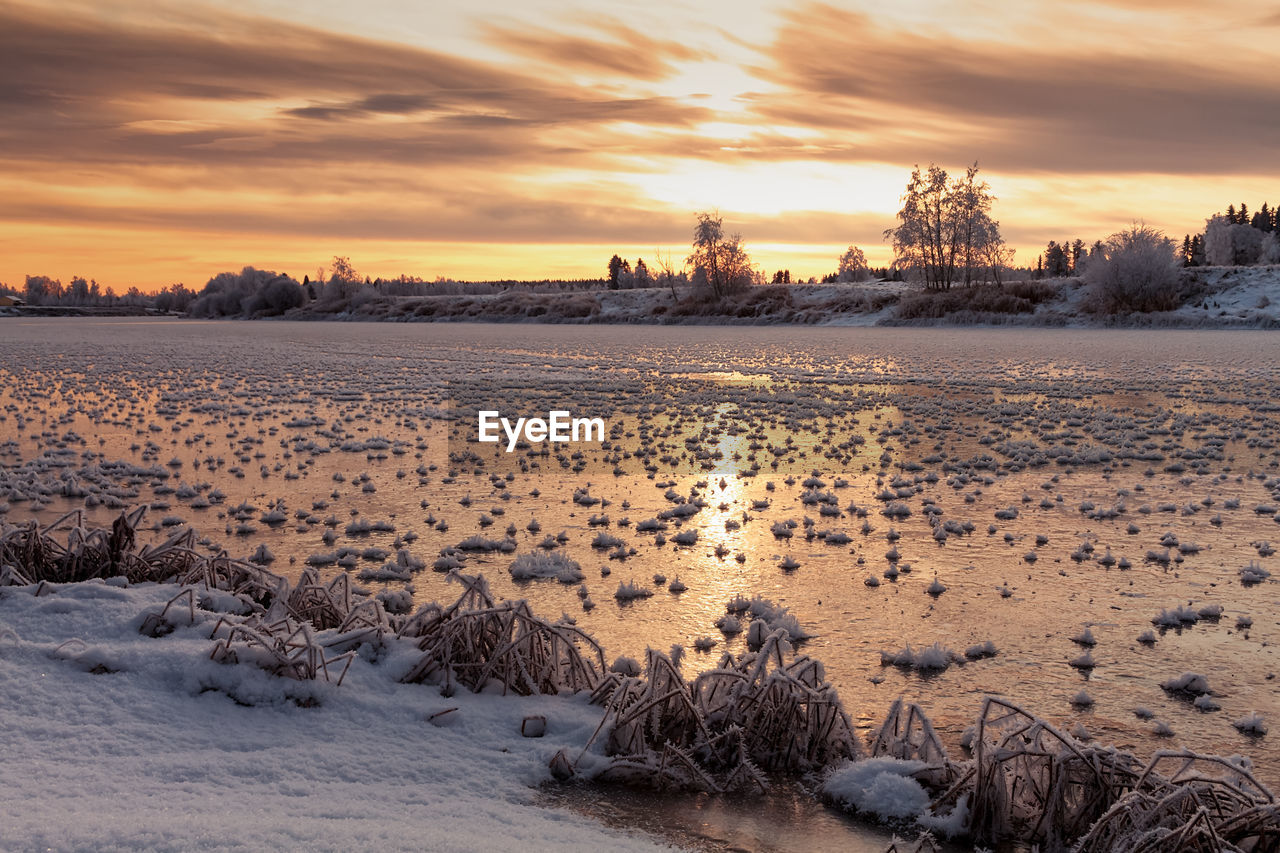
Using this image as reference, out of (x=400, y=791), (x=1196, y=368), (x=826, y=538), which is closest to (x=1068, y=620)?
(x=826, y=538)

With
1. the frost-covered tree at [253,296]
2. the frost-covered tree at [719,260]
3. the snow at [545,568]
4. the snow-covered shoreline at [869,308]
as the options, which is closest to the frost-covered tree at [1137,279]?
the snow-covered shoreline at [869,308]

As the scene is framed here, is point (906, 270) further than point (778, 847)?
Yes

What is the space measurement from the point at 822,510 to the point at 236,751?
800 centimetres

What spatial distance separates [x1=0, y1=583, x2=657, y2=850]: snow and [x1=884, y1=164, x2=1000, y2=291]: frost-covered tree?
301 feet

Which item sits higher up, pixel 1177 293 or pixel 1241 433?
pixel 1177 293

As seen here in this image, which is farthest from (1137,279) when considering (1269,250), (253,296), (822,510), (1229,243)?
(253,296)

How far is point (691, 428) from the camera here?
19.6 meters

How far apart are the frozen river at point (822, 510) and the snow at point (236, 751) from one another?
2.08m

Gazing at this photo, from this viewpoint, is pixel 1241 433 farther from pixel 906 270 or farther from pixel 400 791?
pixel 906 270

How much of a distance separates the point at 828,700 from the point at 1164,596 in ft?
15.2

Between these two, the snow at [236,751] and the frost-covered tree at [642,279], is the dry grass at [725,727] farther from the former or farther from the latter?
the frost-covered tree at [642,279]

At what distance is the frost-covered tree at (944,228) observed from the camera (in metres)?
92.2

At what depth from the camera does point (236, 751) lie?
5.11 meters

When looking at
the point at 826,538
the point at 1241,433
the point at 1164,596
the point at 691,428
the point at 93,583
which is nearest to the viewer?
the point at 93,583
